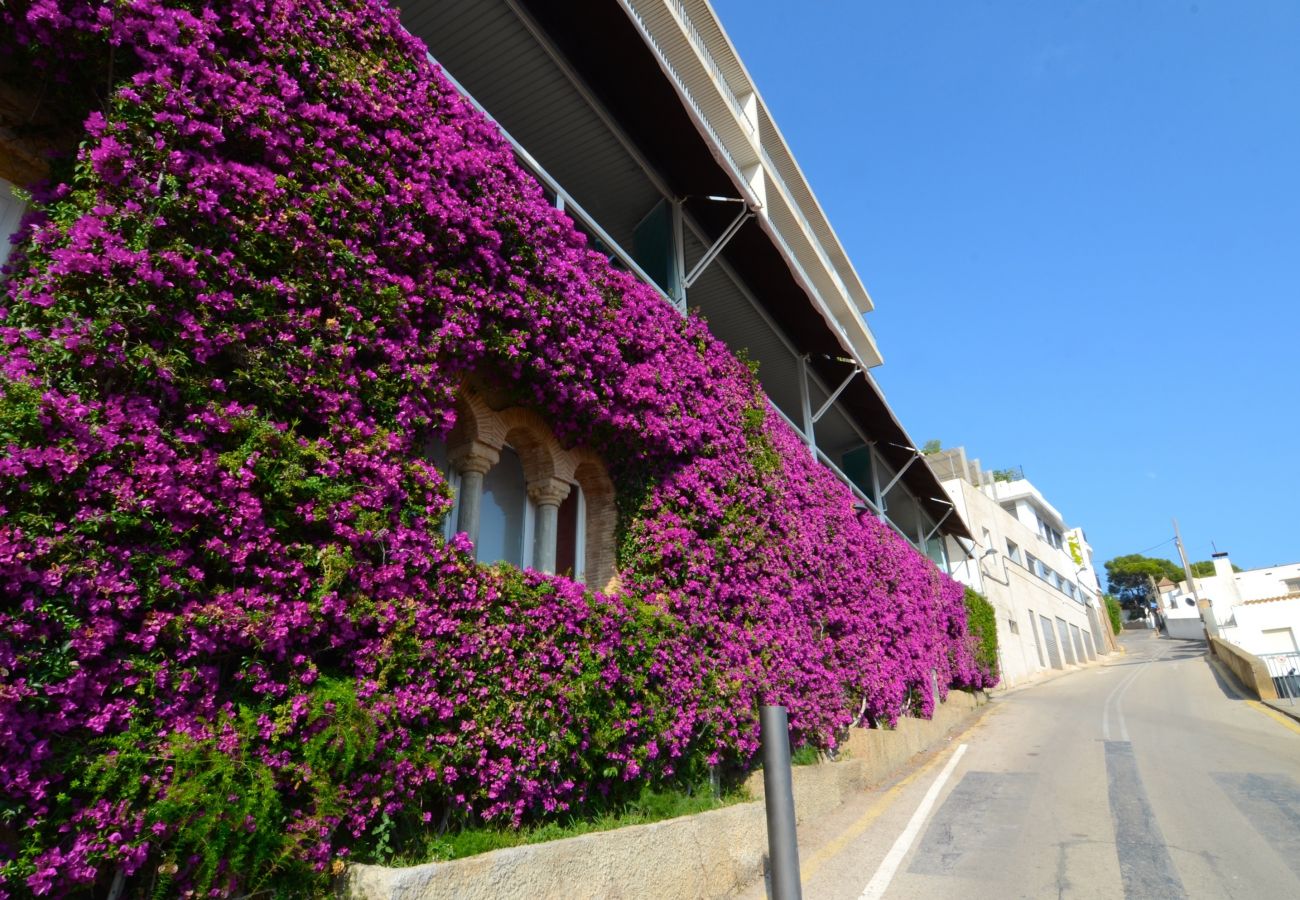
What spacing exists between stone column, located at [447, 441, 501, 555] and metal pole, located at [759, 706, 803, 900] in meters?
2.81

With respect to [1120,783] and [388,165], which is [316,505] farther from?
[1120,783]

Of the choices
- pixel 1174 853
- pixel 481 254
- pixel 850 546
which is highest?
pixel 481 254

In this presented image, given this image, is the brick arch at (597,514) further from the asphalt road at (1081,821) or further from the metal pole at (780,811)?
the asphalt road at (1081,821)

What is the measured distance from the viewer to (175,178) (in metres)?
3.75

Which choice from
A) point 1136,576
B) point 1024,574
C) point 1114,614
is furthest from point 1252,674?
point 1136,576

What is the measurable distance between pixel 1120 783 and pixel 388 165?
35.6 feet

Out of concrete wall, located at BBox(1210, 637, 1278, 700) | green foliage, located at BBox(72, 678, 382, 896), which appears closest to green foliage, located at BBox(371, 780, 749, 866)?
green foliage, located at BBox(72, 678, 382, 896)

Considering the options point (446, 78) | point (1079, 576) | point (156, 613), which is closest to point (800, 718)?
point (156, 613)

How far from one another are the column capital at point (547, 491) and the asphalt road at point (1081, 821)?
3.64 m

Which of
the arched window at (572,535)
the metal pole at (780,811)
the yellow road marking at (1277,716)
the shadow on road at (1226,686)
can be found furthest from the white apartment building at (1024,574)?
the metal pole at (780,811)

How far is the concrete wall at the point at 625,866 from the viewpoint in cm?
347

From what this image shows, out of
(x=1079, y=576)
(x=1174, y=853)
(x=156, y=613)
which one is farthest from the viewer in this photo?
(x=1079, y=576)

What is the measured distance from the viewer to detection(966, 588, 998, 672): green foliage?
1920cm

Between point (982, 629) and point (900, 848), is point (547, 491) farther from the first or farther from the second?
point (982, 629)
